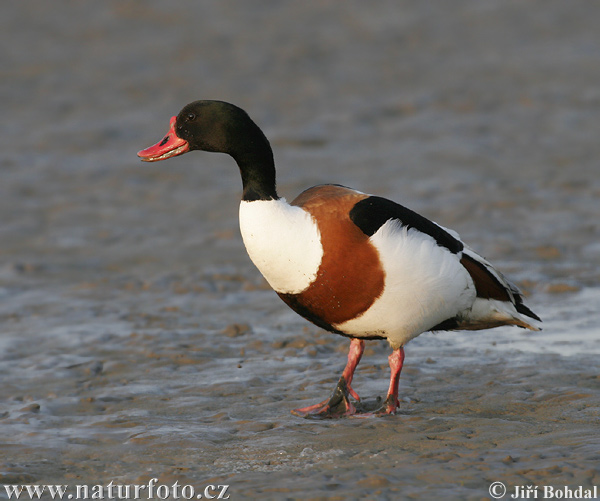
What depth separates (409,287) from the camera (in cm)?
567

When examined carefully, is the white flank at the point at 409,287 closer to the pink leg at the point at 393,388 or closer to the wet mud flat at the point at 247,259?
the pink leg at the point at 393,388

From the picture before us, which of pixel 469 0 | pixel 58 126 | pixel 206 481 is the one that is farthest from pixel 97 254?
pixel 469 0

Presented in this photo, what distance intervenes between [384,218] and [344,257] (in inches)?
13.3

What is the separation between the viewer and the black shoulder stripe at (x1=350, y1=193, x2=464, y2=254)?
5570 mm

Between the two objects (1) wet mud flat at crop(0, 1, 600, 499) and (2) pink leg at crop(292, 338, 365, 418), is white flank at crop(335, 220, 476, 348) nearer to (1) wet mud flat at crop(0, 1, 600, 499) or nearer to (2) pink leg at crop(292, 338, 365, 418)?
(2) pink leg at crop(292, 338, 365, 418)

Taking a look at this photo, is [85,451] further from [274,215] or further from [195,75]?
[195,75]

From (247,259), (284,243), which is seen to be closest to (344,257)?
(284,243)

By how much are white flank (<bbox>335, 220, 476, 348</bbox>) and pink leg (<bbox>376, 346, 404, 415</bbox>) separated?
0.07 m

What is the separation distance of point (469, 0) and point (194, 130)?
11.4m

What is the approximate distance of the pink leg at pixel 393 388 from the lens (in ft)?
19.0

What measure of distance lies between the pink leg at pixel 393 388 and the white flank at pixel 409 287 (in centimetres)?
7

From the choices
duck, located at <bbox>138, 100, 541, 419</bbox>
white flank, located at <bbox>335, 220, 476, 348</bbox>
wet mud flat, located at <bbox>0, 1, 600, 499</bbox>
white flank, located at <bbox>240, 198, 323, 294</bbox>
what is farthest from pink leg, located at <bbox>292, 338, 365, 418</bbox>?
white flank, located at <bbox>240, 198, 323, 294</bbox>

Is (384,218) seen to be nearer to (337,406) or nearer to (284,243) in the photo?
(284,243)

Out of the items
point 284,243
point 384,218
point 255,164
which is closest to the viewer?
point 284,243
